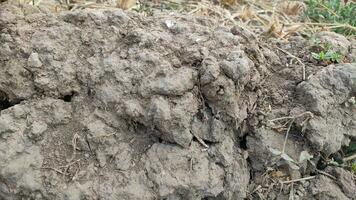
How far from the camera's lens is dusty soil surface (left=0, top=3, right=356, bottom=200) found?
7.20 feet

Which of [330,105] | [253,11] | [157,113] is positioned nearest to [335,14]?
[253,11]

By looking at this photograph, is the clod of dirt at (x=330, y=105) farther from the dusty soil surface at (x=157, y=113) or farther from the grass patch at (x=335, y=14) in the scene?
the grass patch at (x=335, y=14)

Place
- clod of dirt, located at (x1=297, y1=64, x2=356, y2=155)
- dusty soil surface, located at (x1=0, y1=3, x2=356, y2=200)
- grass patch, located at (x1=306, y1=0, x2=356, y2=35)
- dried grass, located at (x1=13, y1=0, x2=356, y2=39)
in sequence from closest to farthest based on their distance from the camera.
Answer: dusty soil surface, located at (x1=0, y1=3, x2=356, y2=200) < clod of dirt, located at (x1=297, y1=64, x2=356, y2=155) < dried grass, located at (x1=13, y1=0, x2=356, y2=39) < grass patch, located at (x1=306, y1=0, x2=356, y2=35)

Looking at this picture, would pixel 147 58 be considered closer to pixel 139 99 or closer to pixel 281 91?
pixel 139 99

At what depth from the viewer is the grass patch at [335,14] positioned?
3.38 metres

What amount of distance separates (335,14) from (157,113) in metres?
2.00

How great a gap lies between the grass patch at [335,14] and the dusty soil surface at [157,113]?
0.89 meters

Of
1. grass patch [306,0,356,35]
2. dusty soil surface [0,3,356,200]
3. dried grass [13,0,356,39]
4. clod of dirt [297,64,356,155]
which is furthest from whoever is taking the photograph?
grass patch [306,0,356,35]

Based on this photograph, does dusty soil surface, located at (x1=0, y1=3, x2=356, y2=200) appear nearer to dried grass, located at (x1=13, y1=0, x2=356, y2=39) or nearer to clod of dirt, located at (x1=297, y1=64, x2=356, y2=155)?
clod of dirt, located at (x1=297, y1=64, x2=356, y2=155)

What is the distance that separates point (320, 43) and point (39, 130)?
5.73 ft

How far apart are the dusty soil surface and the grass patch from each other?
891mm

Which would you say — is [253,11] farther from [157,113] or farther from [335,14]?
[157,113]

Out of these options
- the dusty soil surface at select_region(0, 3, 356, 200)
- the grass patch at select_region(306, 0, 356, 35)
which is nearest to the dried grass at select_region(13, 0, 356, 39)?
the grass patch at select_region(306, 0, 356, 35)

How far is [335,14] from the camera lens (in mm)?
3531
